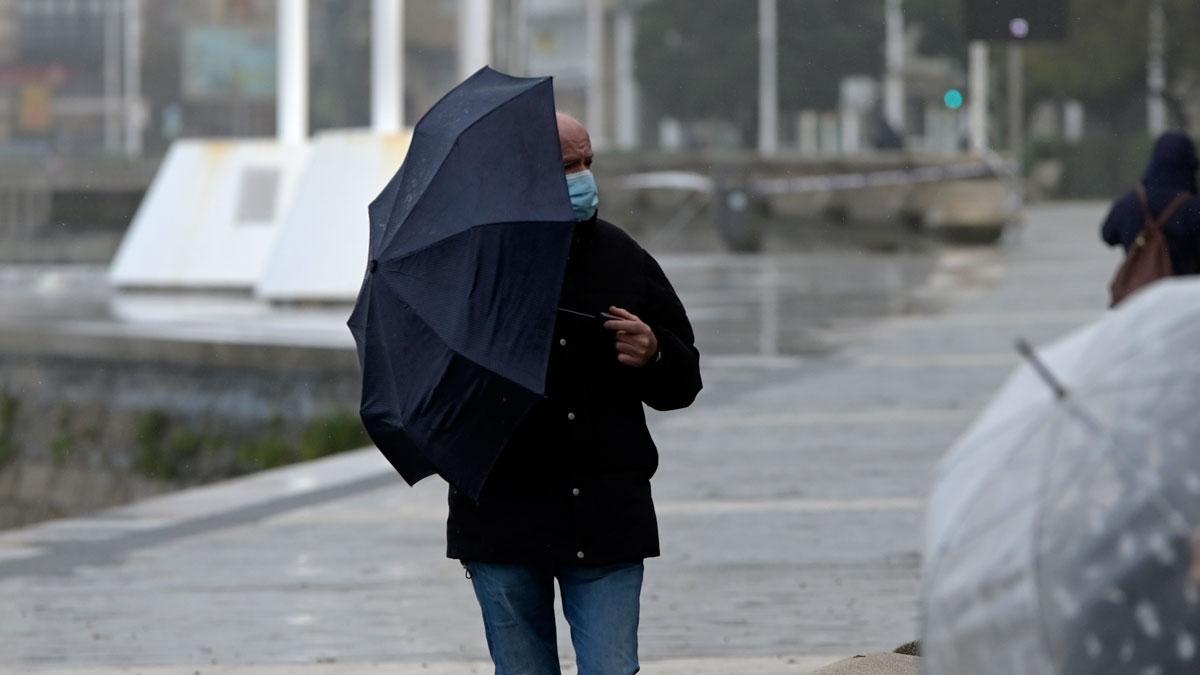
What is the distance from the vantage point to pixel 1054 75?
6241 centimetres

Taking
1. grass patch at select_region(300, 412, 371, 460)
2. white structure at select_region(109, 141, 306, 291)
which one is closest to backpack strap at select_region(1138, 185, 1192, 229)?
grass patch at select_region(300, 412, 371, 460)

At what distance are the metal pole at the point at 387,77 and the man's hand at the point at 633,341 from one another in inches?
656

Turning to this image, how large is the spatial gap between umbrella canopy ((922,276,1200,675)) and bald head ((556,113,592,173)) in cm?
154

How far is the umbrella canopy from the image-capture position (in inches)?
123

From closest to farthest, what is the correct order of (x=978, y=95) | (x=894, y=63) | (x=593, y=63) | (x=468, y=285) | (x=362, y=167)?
1. (x=468, y=285)
2. (x=362, y=167)
3. (x=978, y=95)
4. (x=894, y=63)
5. (x=593, y=63)

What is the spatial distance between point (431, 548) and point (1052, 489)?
615 centimetres

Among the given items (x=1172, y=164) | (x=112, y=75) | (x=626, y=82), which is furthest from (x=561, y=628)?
(x=626, y=82)

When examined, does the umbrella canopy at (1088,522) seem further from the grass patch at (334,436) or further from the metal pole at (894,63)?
the metal pole at (894,63)

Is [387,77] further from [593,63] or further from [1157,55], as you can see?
[593,63]

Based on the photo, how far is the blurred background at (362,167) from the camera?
55.9ft

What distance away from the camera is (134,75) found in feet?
214

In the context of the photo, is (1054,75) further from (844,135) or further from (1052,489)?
(1052,489)

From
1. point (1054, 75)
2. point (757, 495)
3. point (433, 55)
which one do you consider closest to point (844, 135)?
point (1054, 75)

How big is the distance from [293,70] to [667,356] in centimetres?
1845
